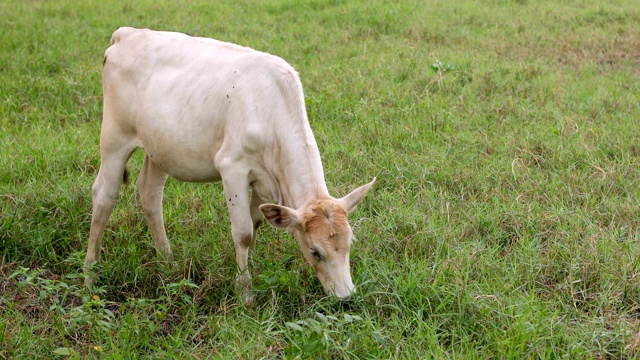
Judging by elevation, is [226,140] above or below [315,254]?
above

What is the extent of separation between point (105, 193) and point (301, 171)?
1.47 meters

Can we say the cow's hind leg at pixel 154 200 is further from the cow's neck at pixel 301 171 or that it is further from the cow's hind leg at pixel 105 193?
the cow's neck at pixel 301 171

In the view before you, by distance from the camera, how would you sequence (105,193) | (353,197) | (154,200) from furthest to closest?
1. (154,200)
2. (105,193)
3. (353,197)

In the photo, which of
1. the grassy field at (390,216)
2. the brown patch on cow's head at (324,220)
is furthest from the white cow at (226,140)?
the grassy field at (390,216)

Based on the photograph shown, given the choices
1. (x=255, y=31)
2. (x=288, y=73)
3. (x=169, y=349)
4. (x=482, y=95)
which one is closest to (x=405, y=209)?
(x=288, y=73)

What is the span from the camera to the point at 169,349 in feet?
12.5

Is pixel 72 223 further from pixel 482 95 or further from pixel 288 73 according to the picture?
pixel 482 95

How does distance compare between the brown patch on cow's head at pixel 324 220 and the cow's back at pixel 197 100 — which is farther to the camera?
the cow's back at pixel 197 100

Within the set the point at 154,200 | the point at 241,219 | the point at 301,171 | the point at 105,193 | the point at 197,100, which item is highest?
the point at 197,100

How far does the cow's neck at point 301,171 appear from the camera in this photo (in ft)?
13.8

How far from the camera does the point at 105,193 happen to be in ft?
16.2

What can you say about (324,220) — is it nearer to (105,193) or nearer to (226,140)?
(226,140)

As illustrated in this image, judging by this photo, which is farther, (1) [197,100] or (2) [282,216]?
(1) [197,100]

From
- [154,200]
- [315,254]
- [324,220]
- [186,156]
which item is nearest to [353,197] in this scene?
[324,220]
